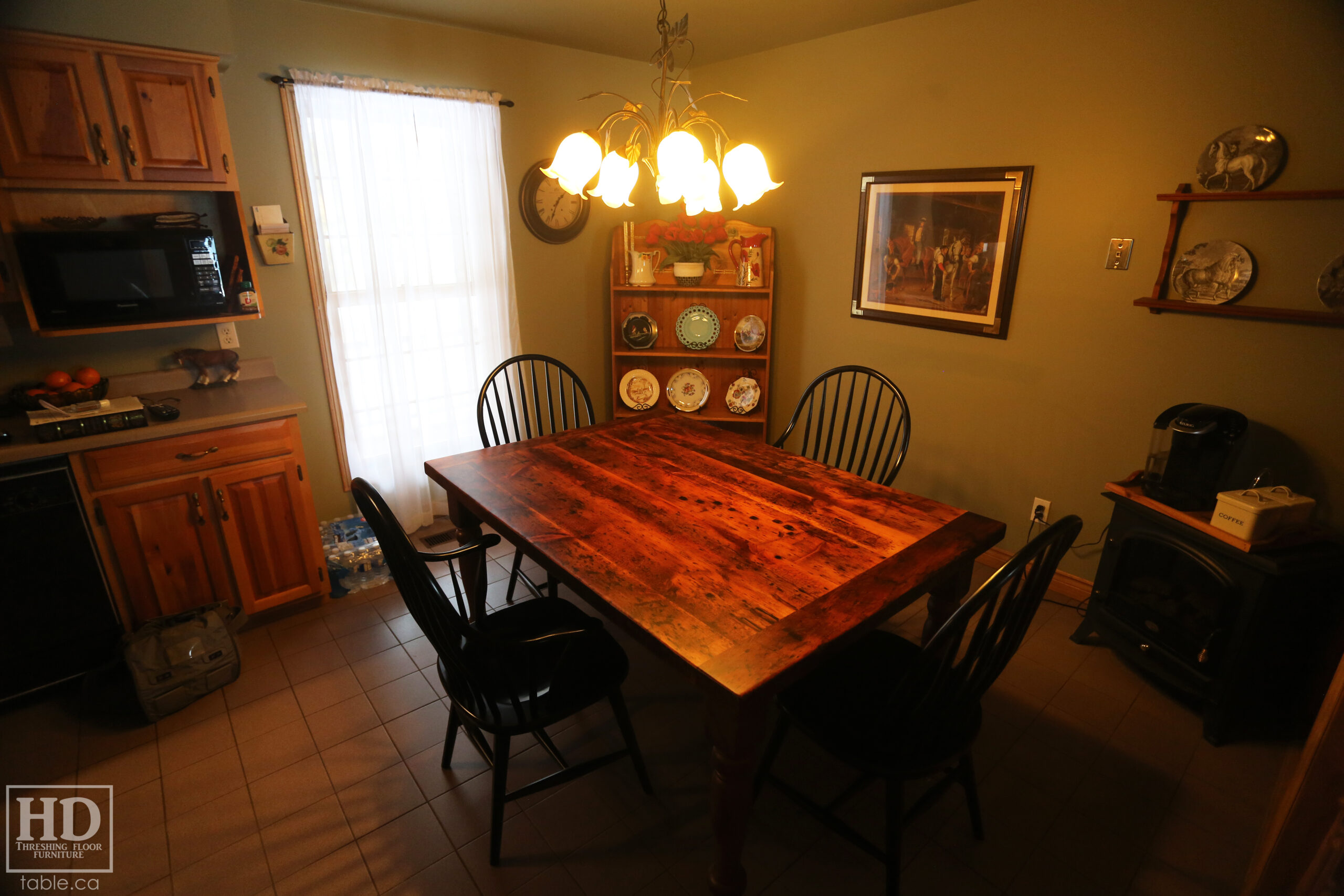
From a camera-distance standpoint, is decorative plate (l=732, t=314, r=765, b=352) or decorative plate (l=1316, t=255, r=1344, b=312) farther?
decorative plate (l=732, t=314, r=765, b=352)

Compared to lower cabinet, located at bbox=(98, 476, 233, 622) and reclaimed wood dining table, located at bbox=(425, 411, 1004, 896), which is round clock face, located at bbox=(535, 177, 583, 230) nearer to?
reclaimed wood dining table, located at bbox=(425, 411, 1004, 896)

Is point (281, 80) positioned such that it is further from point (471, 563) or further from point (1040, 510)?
point (1040, 510)

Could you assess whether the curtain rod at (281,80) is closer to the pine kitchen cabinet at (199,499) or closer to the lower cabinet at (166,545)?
the pine kitchen cabinet at (199,499)

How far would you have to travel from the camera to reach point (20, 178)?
2076 mm

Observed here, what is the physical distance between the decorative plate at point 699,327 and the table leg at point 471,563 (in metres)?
1.86

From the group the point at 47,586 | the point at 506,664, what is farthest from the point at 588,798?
the point at 47,586

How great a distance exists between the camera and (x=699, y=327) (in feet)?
11.9

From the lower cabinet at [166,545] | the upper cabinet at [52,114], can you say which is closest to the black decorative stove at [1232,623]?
the lower cabinet at [166,545]

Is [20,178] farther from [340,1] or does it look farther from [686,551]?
[686,551]

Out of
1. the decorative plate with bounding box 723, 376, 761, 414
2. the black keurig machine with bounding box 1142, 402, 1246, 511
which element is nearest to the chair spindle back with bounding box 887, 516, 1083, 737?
the black keurig machine with bounding box 1142, 402, 1246, 511

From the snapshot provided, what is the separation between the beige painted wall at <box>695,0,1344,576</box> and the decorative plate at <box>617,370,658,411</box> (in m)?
0.91

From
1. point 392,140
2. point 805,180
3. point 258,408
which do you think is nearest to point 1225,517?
point 805,180

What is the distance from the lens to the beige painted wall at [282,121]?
7.25 ft

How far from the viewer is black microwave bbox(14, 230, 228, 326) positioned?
85.0 inches
